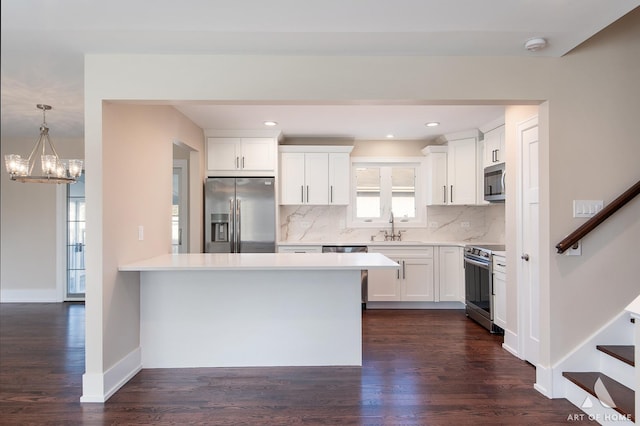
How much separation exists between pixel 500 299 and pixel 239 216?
2.98 m

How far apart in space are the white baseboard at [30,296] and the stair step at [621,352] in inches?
245

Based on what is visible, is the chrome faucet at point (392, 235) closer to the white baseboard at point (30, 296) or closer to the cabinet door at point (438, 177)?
the cabinet door at point (438, 177)

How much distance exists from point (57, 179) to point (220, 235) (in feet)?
5.70

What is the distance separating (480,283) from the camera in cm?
425

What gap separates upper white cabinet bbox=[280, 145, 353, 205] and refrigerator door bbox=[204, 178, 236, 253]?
752 millimetres

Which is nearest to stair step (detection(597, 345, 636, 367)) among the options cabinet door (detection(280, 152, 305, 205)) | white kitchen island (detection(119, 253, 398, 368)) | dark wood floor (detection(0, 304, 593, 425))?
dark wood floor (detection(0, 304, 593, 425))

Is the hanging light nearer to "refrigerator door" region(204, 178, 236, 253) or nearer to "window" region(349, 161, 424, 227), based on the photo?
"refrigerator door" region(204, 178, 236, 253)

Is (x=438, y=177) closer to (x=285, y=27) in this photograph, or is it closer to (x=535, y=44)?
(x=535, y=44)

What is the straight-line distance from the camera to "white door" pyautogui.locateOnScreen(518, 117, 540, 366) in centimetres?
312

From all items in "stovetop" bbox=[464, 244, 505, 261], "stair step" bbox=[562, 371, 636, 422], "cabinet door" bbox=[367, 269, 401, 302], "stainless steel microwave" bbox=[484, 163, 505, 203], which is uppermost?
"stainless steel microwave" bbox=[484, 163, 505, 203]

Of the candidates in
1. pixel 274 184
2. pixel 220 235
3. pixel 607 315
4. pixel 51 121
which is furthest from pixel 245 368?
pixel 51 121

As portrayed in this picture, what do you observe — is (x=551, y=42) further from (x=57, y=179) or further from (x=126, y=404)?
(x=57, y=179)

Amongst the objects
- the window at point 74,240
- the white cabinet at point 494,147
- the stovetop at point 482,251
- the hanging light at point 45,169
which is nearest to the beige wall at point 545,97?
the stovetop at point 482,251

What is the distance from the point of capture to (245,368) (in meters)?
3.16
